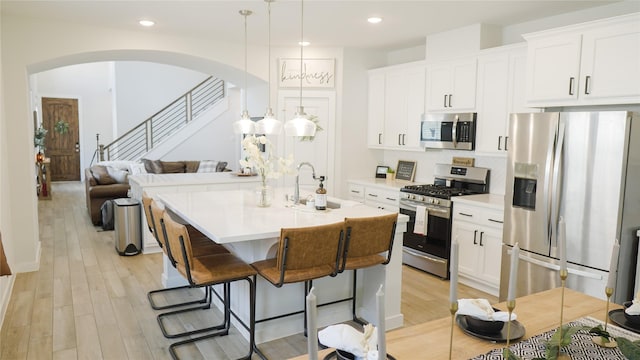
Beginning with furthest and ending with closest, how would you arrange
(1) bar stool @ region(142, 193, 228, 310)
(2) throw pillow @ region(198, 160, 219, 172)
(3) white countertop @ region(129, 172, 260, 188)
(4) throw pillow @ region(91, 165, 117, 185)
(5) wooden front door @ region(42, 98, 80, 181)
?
(5) wooden front door @ region(42, 98, 80, 181) → (2) throw pillow @ region(198, 160, 219, 172) → (4) throw pillow @ region(91, 165, 117, 185) → (3) white countertop @ region(129, 172, 260, 188) → (1) bar stool @ region(142, 193, 228, 310)

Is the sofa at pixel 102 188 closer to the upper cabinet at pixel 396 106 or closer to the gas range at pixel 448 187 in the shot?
the upper cabinet at pixel 396 106

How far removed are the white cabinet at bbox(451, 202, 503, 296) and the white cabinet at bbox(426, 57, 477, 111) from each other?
119cm

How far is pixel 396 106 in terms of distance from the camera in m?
5.86

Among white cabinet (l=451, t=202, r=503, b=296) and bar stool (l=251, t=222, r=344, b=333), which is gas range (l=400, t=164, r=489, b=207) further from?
bar stool (l=251, t=222, r=344, b=333)

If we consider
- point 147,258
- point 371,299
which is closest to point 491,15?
point 371,299

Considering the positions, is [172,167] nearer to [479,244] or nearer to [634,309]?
[479,244]

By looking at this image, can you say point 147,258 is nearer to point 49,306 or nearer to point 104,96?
point 49,306

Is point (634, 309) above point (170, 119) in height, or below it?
below

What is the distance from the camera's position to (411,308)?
13.1 ft

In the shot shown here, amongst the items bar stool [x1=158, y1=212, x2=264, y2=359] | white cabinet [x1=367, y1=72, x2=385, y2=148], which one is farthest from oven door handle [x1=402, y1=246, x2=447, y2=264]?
bar stool [x1=158, y1=212, x2=264, y2=359]

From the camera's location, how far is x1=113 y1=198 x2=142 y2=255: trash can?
17.9 feet

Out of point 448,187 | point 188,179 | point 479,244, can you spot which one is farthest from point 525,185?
point 188,179

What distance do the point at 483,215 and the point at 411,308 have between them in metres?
1.16

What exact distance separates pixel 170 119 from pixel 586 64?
9.96m
